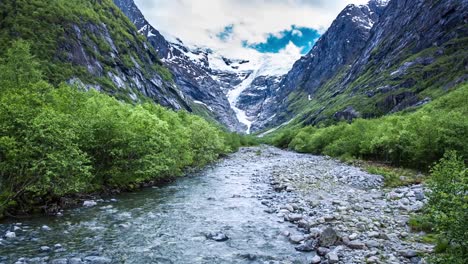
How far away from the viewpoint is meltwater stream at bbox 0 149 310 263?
16.6m

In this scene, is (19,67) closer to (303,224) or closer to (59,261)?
(59,261)

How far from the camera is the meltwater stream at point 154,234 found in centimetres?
1658

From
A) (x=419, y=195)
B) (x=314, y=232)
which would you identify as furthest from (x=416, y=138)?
(x=314, y=232)

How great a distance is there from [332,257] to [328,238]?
2.24 meters

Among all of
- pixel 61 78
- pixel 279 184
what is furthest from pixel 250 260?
pixel 61 78

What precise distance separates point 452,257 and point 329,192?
2112 cm

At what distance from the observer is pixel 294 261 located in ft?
52.0

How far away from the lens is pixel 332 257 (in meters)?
15.0

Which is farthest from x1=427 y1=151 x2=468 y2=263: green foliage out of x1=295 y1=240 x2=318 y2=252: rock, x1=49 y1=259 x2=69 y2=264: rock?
x1=49 y1=259 x2=69 y2=264: rock

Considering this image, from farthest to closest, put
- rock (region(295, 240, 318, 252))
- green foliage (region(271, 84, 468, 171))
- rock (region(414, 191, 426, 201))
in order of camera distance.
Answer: green foliage (region(271, 84, 468, 171))
rock (region(414, 191, 426, 201))
rock (region(295, 240, 318, 252))

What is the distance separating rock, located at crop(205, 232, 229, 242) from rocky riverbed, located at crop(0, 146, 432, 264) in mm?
62

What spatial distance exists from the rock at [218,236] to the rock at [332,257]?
21.4 feet

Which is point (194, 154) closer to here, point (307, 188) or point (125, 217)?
point (307, 188)

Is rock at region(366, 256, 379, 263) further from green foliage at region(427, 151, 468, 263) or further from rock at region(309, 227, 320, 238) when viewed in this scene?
rock at region(309, 227, 320, 238)
